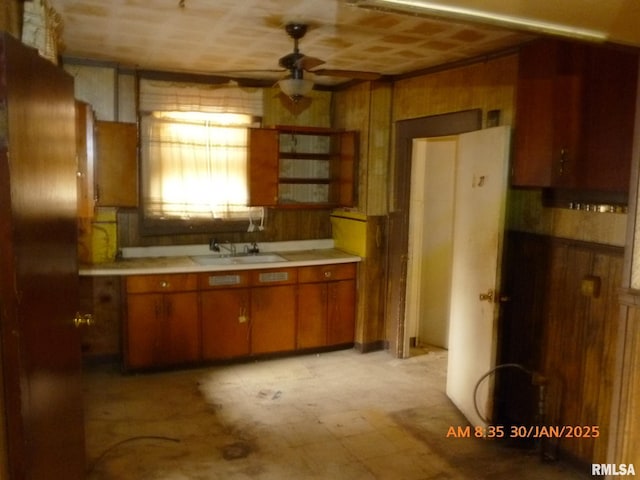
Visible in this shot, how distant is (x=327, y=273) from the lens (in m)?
4.69

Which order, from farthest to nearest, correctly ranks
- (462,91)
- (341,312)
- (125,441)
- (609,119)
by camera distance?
(341,312), (462,91), (125,441), (609,119)

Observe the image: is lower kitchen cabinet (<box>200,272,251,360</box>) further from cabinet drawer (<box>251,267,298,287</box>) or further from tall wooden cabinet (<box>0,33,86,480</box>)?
tall wooden cabinet (<box>0,33,86,480</box>)

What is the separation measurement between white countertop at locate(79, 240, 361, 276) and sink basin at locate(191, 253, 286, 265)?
5 centimetres

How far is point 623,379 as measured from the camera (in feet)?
6.31

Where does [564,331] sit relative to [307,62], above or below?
below

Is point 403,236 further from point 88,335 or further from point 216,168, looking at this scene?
point 88,335

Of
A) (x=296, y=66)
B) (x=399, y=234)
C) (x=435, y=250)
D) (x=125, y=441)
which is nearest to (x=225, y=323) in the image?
(x=125, y=441)

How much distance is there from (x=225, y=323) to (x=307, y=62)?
7.49 ft

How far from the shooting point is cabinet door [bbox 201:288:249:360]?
4.26 meters

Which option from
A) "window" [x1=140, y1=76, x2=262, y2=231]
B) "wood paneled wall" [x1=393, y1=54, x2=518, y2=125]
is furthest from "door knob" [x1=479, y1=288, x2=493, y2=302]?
"window" [x1=140, y1=76, x2=262, y2=231]

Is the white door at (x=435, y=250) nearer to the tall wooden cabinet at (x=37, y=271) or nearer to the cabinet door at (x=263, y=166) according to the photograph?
the cabinet door at (x=263, y=166)

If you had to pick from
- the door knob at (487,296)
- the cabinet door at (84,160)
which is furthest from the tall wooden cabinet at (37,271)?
the door knob at (487,296)

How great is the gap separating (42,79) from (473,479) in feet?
8.91

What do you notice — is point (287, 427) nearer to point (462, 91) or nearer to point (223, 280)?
point (223, 280)
